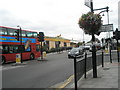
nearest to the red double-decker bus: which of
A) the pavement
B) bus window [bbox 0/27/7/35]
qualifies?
bus window [bbox 0/27/7/35]

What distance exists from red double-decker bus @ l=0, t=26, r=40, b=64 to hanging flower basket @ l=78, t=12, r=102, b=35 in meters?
12.7

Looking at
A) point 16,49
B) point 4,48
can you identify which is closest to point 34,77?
point 4,48

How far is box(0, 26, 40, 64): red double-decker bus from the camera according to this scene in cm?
2070

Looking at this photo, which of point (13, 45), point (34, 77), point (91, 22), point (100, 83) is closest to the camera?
point (100, 83)

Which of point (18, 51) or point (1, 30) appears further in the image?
point (18, 51)

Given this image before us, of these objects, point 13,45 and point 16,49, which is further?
point 16,49

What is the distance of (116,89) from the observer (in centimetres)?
628

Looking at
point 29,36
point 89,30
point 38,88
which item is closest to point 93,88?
point 38,88

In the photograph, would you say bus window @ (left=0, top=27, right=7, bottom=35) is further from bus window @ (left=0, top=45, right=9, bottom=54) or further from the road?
the road

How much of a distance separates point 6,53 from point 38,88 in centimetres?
1446

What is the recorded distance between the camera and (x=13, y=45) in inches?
874

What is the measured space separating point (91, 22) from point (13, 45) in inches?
608

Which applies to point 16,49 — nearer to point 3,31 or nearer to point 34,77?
point 3,31

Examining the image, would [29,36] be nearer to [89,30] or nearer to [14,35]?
[14,35]
